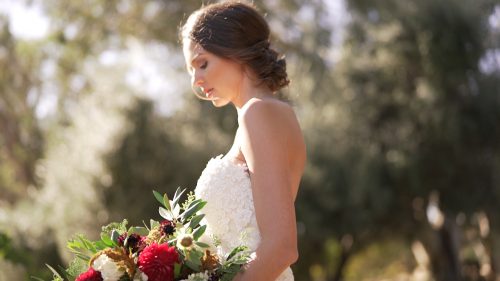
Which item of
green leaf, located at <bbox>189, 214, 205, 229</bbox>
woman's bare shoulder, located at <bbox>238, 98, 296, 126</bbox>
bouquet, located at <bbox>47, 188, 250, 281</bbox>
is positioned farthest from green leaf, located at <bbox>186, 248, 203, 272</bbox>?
woman's bare shoulder, located at <bbox>238, 98, 296, 126</bbox>

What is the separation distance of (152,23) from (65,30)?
8.32 ft

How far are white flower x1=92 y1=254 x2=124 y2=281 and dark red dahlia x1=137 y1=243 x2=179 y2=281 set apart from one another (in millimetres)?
65

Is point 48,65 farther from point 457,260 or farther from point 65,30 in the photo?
point 457,260

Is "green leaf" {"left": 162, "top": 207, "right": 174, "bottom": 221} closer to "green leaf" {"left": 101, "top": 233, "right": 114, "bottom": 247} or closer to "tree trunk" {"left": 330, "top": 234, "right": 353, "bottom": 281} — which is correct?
"green leaf" {"left": 101, "top": 233, "right": 114, "bottom": 247}

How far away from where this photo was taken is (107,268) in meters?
2.02

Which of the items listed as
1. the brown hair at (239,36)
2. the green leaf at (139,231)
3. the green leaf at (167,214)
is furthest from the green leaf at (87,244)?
the brown hair at (239,36)

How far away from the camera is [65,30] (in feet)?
58.1

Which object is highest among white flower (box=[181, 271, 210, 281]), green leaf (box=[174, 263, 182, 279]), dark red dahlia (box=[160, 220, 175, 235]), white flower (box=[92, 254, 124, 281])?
dark red dahlia (box=[160, 220, 175, 235])

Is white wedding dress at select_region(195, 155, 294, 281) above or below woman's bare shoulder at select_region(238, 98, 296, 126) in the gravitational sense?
below

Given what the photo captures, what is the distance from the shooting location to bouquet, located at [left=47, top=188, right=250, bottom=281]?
2025 mm

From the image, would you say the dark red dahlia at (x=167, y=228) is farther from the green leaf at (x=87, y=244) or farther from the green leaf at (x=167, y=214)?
the green leaf at (x=87, y=244)

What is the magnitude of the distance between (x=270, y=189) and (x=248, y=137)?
17 cm

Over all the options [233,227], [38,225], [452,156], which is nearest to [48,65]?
[38,225]

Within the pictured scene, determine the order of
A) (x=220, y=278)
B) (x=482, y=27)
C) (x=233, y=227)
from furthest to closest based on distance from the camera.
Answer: (x=482, y=27) < (x=233, y=227) < (x=220, y=278)
